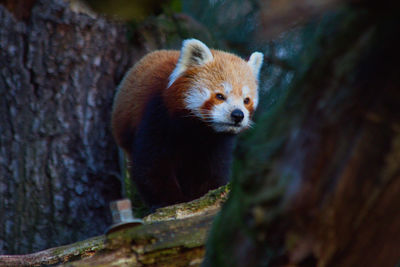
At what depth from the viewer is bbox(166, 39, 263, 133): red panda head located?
2916mm

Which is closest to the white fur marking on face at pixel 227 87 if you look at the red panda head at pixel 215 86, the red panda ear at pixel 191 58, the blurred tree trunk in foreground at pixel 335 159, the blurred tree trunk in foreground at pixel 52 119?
the red panda head at pixel 215 86

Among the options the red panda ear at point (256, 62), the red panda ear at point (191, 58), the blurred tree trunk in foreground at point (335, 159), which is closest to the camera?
the blurred tree trunk in foreground at point (335, 159)

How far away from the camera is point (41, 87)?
378cm

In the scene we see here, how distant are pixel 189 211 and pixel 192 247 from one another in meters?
0.68

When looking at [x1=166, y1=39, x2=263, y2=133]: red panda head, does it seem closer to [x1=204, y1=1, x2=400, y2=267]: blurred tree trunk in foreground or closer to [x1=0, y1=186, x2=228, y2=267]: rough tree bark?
[x1=0, y1=186, x2=228, y2=267]: rough tree bark

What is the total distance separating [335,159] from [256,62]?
8.08 feet

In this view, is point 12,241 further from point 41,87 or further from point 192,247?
point 192,247

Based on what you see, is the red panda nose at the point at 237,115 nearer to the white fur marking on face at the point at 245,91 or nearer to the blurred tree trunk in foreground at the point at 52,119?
the white fur marking on face at the point at 245,91

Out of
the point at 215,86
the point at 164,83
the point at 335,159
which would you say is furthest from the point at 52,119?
the point at 335,159

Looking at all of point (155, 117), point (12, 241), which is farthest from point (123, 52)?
point (12, 241)

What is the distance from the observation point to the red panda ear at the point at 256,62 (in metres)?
3.21

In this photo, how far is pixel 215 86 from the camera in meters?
3.03

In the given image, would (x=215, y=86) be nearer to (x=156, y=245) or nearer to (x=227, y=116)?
(x=227, y=116)

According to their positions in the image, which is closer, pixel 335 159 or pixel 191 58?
pixel 335 159
